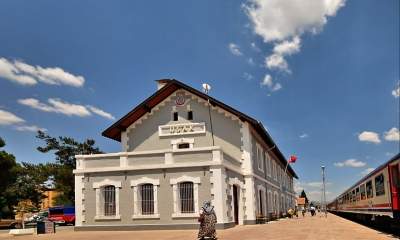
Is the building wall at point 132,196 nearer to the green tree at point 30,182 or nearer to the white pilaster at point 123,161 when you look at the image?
the white pilaster at point 123,161

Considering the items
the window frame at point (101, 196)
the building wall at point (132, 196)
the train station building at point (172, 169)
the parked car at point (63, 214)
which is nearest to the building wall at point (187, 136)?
the train station building at point (172, 169)

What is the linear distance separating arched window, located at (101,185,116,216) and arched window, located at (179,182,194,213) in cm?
370

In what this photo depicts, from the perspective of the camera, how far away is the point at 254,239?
1560 cm

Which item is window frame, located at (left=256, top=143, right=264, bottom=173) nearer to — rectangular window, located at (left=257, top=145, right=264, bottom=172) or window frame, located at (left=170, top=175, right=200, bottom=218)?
rectangular window, located at (left=257, top=145, right=264, bottom=172)

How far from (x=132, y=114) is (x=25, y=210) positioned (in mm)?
8512

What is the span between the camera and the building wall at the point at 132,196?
2248cm

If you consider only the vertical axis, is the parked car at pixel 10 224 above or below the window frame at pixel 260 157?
below

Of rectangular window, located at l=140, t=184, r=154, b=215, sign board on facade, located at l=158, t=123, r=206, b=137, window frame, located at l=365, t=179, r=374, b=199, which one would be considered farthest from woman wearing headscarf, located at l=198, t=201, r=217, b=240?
sign board on facade, located at l=158, t=123, r=206, b=137

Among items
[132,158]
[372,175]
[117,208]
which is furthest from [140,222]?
[372,175]

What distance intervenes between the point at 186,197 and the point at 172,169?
1563 mm

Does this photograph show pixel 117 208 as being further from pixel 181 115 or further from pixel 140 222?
pixel 181 115

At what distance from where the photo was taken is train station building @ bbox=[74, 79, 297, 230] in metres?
22.6

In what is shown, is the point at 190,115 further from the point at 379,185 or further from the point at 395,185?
the point at 395,185

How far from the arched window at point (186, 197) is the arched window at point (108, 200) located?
3.70 meters
